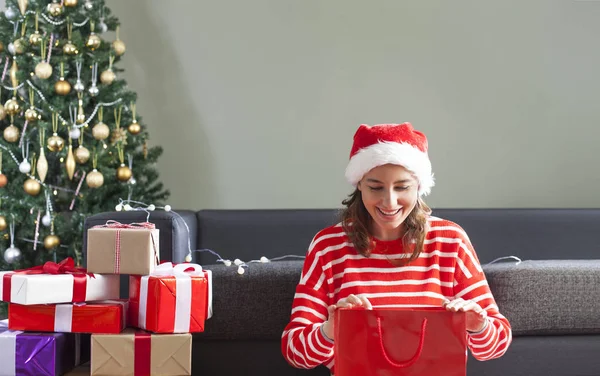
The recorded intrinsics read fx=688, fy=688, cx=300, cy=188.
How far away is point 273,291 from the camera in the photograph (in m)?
2.19

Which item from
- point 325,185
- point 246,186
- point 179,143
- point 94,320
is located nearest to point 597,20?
point 325,185

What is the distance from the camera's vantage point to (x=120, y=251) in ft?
6.86

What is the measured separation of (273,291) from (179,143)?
77.3 inches

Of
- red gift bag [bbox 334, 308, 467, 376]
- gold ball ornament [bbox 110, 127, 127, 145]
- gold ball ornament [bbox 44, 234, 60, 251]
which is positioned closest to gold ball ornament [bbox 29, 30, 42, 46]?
gold ball ornament [bbox 110, 127, 127, 145]

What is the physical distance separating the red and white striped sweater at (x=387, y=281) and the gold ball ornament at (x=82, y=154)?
175cm

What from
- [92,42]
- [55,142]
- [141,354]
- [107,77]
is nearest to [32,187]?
[55,142]

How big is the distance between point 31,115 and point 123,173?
1.66 feet

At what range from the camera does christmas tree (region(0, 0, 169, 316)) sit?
3283 millimetres

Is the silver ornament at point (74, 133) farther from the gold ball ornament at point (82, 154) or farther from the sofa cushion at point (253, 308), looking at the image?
the sofa cushion at point (253, 308)

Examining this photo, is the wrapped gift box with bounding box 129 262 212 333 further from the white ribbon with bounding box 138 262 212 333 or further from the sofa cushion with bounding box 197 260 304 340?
the sofa cushion with bounding box 197 260 304 340

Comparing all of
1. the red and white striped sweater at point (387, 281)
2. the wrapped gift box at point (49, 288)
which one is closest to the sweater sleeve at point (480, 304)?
the red and white striped sweater at point (387, 281)

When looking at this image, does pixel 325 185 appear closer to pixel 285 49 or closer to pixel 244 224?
pixel 285 49

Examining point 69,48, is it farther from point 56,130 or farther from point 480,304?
point 480,304

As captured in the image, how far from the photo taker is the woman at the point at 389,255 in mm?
1798
